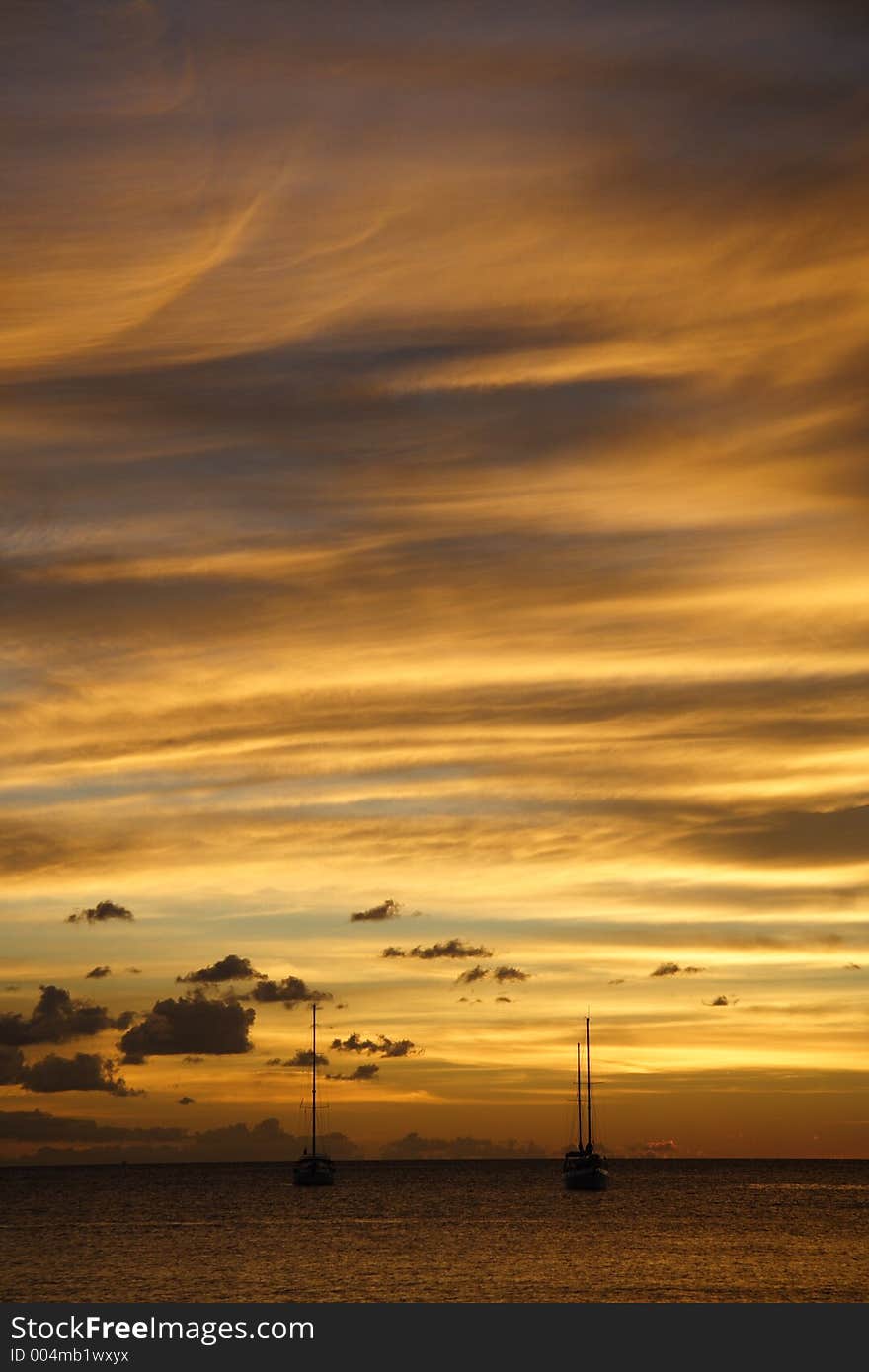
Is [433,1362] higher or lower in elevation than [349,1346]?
lower

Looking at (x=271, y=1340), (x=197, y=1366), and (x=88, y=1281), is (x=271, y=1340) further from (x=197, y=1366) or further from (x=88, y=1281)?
(x=88, y=1281)

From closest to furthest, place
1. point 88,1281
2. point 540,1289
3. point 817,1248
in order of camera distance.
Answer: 1. point 540,1289
2. point 88,1281
3. point 817,1248

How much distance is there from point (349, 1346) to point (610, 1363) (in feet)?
29.1

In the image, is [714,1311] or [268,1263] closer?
[714,1311]

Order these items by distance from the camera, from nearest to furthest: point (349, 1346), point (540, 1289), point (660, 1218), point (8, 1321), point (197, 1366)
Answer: point (349, 1346)
point (197, 1366)
point (8, 1321)
point (540, 1289)
point (660, 1218)

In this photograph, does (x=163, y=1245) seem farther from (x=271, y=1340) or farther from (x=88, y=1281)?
(x=271, y=1340)

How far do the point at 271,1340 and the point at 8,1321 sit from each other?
1508cm

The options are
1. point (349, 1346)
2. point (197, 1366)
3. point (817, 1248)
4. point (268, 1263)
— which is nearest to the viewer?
point (349, 1346)

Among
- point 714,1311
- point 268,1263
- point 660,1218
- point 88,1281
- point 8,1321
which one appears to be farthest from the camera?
point 660,1218

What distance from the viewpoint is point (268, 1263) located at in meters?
132

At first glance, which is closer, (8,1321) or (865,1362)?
(865,1362)

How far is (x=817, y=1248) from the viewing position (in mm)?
152750

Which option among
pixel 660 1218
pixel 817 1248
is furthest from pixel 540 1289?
pixel 660 1218

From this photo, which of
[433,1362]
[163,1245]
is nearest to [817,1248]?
[163,1245]
